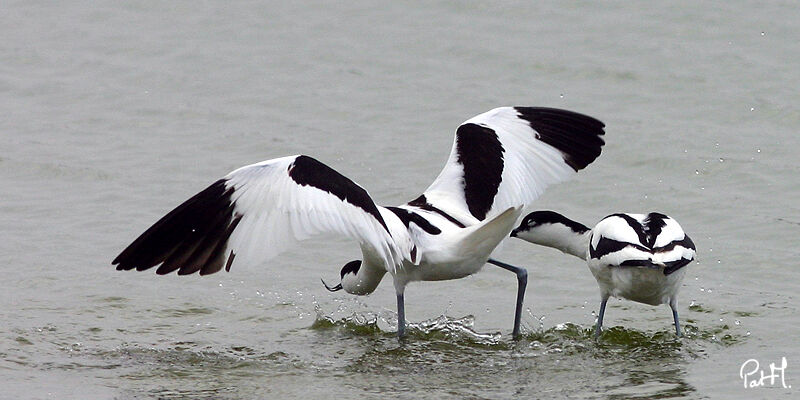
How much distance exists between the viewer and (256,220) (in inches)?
263

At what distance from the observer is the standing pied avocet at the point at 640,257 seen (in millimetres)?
7047

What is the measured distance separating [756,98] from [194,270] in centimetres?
685

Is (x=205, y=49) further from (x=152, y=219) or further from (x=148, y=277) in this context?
(x=148, y=277)

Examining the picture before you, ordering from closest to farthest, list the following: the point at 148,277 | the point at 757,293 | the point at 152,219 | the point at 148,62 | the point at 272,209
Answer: the point at 272,209 < the point at 757,293 < the point at 148,277 < the point at 152,219 < the point at 148,62

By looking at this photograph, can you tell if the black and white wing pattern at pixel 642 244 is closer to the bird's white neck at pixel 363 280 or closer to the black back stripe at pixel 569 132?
the black back stripe at pixel 569 132

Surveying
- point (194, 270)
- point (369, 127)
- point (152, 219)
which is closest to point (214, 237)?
point (194, 270)

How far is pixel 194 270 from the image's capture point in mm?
6723

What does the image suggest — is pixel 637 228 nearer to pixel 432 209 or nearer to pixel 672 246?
pixel 672 246

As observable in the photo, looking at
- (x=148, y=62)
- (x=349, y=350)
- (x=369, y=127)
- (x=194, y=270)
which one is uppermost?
(x=148, y=62)

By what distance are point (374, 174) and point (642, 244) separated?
4093mm

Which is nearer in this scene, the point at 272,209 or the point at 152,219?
the point at 272,209

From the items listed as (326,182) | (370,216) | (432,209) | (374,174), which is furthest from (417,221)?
(374,174)

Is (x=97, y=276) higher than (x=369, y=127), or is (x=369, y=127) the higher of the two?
(x=369, y=127)
